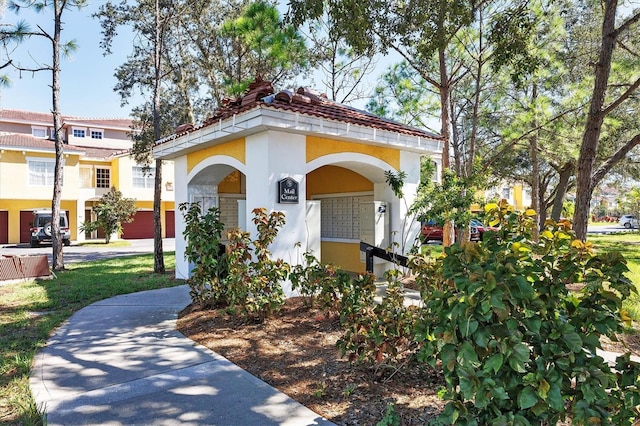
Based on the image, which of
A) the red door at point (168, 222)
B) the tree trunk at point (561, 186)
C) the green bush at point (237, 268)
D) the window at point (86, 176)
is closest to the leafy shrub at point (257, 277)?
the green bush at point (237, 268)

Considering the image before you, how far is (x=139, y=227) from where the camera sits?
102 feet

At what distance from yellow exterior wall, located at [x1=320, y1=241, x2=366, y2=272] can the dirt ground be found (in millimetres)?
4022

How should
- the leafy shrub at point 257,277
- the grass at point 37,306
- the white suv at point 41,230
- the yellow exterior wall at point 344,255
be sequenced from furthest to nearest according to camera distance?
the white suv at point 41,230 → the yellow exterior wall at point 344,255 → the leafy shrub at point 257,277 → the grass at point 37,306

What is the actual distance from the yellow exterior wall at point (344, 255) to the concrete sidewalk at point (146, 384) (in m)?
5.43

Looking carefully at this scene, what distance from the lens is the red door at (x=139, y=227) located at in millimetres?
30688

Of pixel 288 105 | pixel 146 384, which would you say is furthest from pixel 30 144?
pixel 146 384

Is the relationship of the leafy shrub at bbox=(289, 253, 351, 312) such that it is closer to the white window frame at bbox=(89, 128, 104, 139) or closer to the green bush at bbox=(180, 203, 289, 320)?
the green bush at bbox=(180, 203, 289, 320)

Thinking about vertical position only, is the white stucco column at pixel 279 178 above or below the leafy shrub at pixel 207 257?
above

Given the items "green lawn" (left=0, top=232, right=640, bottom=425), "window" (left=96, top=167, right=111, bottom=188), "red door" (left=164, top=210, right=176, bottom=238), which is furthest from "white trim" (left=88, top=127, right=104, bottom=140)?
"green lawn" (left=0, top=232, right=640, bottom=425)

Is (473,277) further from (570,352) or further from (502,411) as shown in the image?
(502,411)

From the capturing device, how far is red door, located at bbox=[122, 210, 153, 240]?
30.7 m

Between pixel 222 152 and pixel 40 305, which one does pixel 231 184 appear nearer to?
pixel 222 152

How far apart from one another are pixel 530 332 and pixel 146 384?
3.68 metres

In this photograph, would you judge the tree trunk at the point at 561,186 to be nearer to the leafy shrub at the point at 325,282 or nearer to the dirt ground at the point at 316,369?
the dirt ground at the point at 316,369
